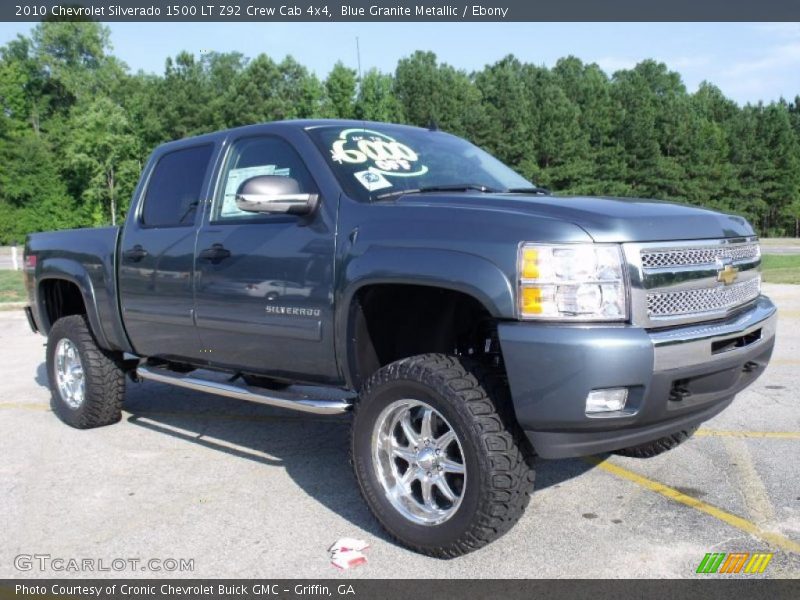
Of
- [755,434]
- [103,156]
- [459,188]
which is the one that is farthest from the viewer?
[103,156]

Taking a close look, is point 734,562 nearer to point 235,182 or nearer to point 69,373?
point 235,182

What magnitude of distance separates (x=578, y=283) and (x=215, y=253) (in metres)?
2.27

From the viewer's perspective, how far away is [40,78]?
232 ft

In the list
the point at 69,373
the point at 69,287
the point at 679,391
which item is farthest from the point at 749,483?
the point at 69,287

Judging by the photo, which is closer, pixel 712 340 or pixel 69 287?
pixel 712 340

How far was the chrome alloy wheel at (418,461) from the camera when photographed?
3.45 metres

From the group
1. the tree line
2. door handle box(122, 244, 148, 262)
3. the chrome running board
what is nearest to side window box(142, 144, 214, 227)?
door handle box(122, 244, 148, 262)

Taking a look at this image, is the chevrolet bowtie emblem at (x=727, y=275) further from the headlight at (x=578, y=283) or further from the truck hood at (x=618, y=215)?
the headlight at (x=578, y=283)

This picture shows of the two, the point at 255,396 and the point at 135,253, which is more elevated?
the point at 135,253

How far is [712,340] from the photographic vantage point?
3.24 metres

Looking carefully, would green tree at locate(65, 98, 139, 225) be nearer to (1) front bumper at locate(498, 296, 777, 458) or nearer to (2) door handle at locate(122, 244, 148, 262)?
(2) door handle at locate(122, 244, 148, 262)

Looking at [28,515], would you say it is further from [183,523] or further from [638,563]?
[638,563]

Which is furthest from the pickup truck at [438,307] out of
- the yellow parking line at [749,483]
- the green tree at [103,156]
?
the green tree at [103,156]

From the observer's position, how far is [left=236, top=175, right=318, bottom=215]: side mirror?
12.2ft
